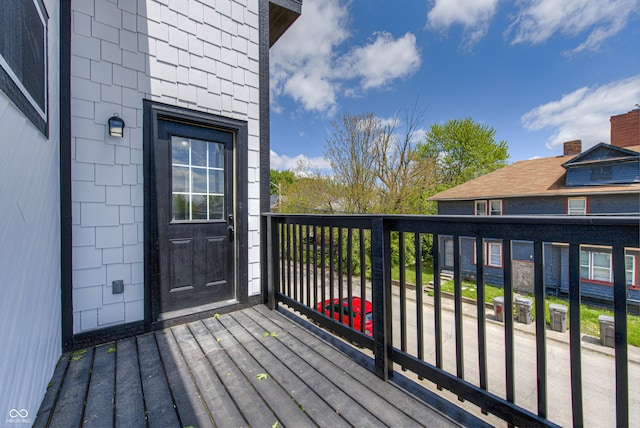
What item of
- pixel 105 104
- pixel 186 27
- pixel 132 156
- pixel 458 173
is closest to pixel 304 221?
pixel 132 156

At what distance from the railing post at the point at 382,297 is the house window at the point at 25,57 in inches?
68.9

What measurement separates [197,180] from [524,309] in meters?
9.13

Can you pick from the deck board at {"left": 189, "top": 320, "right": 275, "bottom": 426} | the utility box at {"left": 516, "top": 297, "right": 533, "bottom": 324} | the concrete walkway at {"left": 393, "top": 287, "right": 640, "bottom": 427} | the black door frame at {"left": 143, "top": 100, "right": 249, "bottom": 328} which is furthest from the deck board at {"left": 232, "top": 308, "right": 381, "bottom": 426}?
the utility box at {"left": 516, "top": 297, "right": 533, "bottom": 324}

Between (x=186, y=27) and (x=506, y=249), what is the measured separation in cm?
319

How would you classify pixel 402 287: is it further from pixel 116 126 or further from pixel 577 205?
pixel 577 205

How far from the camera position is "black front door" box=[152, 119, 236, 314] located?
2.49m

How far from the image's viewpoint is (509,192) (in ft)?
37.0

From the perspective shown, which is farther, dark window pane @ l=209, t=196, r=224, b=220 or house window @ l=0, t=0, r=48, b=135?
dark window pane @ l=209, t=196, r=224, b=220

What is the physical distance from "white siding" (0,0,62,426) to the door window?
0.84 m

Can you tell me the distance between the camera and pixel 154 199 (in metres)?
2.40

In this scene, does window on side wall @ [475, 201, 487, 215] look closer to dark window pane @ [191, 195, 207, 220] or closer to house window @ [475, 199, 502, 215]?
house window @ [475, 199, 502, 215]

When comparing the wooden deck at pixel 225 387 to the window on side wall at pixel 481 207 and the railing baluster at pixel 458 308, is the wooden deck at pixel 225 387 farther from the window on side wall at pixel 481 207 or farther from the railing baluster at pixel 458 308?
the window on side wall at pixel 481 207

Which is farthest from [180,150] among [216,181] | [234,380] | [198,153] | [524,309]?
[524,309]

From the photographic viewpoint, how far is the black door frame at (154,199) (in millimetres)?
2363
